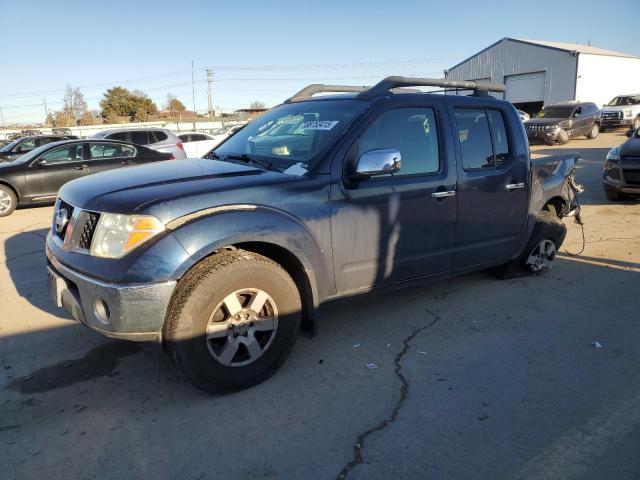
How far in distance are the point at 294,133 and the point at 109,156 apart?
27.0 feet

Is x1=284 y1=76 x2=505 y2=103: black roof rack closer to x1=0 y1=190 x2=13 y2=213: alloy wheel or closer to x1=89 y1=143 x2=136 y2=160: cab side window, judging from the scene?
x1=89 y1=143 x2=136 y2=160: cab side window

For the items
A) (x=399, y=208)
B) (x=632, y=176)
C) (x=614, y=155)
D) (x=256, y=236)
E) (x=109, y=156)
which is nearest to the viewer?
(x=256, y=236)

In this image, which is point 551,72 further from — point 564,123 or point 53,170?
point 53,170

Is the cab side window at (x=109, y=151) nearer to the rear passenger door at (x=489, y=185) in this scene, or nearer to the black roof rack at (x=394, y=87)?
the black roof rack at (x=394, y=87)

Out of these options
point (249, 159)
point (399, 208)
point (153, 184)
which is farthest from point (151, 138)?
point (399, 208)

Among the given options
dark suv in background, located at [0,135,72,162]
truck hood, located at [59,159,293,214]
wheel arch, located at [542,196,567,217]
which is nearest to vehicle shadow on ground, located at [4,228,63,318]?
truck hood, located at [59,159,293,214]

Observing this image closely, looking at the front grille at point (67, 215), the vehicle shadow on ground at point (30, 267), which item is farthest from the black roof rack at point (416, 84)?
the vehicle shadow on ground at point (30, 267)

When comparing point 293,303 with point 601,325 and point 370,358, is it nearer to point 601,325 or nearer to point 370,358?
point 370,358

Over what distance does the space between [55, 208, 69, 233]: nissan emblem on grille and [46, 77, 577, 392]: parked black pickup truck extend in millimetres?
16

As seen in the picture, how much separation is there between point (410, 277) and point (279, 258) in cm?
119

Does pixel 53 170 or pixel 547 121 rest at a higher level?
pixel 547 121

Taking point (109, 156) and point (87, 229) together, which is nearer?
point (87, 229)

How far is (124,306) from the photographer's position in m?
2.60

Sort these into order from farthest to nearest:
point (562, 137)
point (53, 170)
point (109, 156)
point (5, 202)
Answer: point (562, 137), point (109, 156), point (53, 170), point (5, 202)
